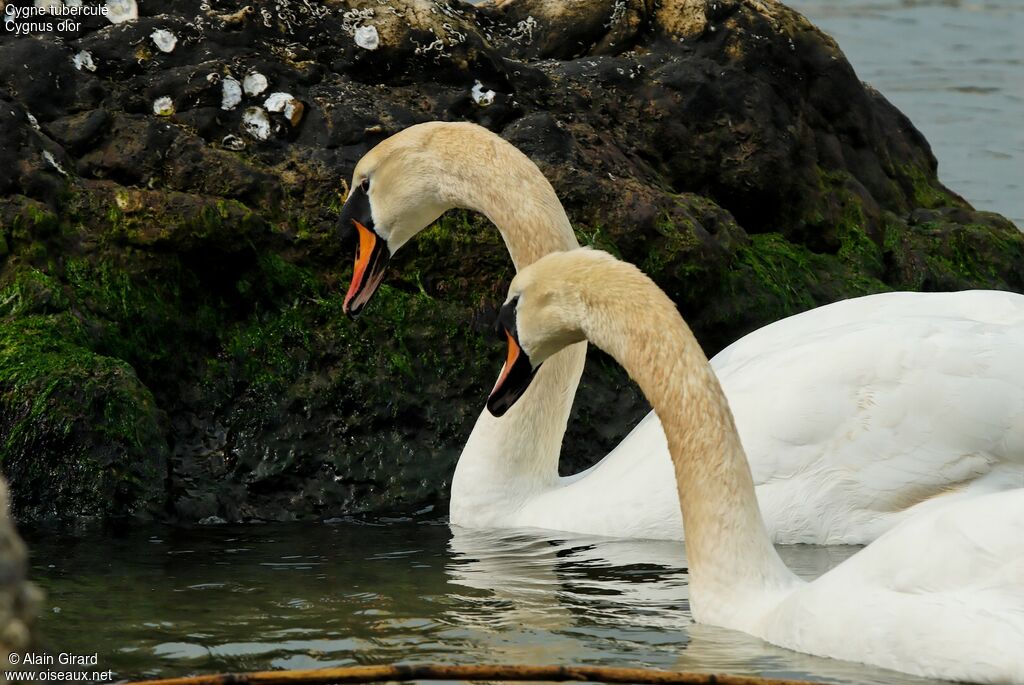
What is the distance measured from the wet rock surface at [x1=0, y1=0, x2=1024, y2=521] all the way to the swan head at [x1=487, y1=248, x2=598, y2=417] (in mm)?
1330

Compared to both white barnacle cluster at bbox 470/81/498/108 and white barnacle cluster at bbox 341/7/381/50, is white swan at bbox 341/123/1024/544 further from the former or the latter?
white barnacle cluster at bbox 341/7/381/50

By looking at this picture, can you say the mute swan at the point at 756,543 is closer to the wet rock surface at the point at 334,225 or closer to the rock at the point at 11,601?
the wet rock surface at the point at 334,225

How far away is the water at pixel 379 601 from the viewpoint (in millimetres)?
4648

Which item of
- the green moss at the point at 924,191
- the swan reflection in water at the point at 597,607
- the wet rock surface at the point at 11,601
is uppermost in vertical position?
the green moss at the point at 924,191

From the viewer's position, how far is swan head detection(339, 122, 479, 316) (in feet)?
23.3

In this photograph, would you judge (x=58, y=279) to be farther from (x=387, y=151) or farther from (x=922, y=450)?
(x=922, y=450)

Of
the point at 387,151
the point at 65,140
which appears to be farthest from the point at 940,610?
the point at 65,140

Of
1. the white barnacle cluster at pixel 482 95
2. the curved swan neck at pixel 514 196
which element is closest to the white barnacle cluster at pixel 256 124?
the white barnacle cluster at pixel 482 95

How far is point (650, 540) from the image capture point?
21.0 feet

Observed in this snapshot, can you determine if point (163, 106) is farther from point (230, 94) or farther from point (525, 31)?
point (525, 31)

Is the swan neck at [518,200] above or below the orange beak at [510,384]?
above

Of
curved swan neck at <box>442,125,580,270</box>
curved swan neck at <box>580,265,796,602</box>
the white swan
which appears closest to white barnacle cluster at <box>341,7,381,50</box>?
the white swan

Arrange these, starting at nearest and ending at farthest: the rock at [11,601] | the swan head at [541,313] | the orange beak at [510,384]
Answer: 1. the rock at [11,601]
2. the swan head at [541,313]
3. the orange beak at [510,384]

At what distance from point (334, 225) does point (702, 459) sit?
10.3 feet
